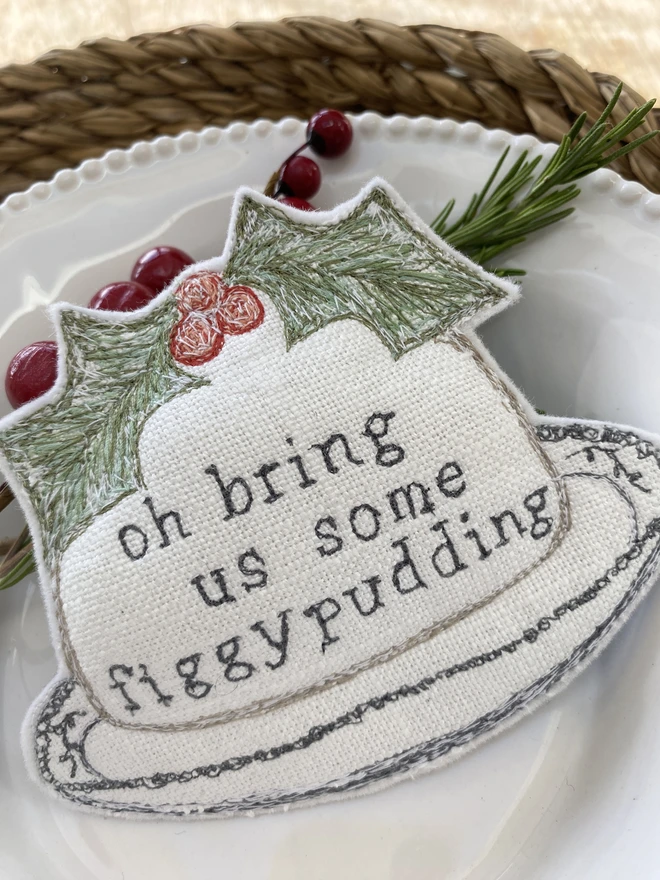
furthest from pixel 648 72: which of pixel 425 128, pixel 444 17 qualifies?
pixel 425 128

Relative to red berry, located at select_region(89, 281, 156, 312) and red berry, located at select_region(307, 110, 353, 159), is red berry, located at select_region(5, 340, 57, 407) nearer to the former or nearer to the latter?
red berry, located at select_region(89, 281, 156, 312)

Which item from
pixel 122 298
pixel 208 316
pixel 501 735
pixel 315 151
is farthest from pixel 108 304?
pixel 501 735

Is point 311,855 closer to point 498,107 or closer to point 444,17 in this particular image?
point 498,107

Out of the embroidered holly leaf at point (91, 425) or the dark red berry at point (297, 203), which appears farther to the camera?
the dark red berry at point (297, 203)

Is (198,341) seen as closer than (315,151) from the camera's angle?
Yes

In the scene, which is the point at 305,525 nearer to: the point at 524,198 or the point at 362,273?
the point at 362,273

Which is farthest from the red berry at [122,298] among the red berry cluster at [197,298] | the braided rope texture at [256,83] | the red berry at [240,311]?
the braided rope texture at [256,83]

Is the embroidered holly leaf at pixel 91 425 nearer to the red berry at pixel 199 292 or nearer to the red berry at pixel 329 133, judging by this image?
the red berry at pixel 199 292

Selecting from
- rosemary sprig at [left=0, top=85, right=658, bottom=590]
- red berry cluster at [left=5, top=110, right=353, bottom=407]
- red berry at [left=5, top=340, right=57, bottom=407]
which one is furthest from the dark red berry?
red berry at [left=5, top=340, right=57, bottom=407]
